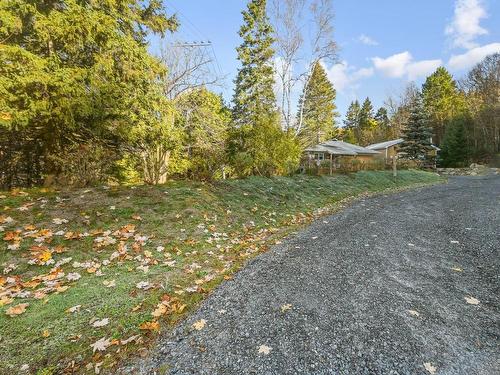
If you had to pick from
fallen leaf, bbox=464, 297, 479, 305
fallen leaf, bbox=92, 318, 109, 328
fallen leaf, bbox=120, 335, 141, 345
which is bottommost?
fallen leaf, bbox=464, 297, 479, 305

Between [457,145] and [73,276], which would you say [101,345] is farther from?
[457,145]

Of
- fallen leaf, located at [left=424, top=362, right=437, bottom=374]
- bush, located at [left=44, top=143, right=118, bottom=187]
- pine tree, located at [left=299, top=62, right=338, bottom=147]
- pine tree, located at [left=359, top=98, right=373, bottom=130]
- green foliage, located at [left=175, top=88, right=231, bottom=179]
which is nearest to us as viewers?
fallen leaf, located at [left=424, top=362, right=437, bottom=374]

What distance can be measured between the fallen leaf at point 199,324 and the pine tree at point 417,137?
31542 mm

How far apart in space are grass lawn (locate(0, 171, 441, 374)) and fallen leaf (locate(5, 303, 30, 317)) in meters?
0.01

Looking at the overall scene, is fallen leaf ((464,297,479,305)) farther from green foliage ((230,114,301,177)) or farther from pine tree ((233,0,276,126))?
pine tree ((233,0,276,126))

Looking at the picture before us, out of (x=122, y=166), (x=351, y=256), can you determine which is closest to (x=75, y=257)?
(x=351, y=256)

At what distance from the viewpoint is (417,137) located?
2916 cm

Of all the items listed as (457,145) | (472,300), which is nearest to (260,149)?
(472,300)

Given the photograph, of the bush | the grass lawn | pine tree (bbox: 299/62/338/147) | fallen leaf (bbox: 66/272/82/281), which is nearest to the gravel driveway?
the grass lawn

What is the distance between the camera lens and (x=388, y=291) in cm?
371

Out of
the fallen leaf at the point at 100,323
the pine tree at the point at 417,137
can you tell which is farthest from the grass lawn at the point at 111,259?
the pine tree at the point at 417,137

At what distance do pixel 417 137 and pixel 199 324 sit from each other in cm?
3209

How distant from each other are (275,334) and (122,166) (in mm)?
8904

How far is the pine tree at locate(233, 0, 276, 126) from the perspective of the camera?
2280 centimetres
